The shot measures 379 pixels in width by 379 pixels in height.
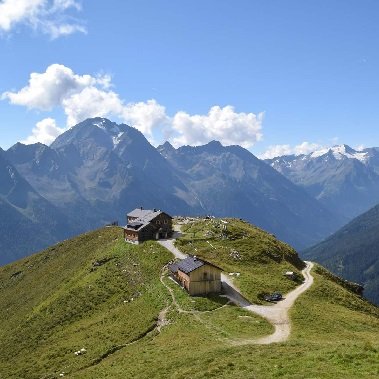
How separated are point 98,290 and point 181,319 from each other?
107ft

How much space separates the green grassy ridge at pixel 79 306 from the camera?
72.9 m

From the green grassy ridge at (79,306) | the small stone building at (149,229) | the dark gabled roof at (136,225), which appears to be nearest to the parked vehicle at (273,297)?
the green grassy ridge at (79,306)

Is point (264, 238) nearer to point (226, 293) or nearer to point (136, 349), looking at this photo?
point (226, 293)

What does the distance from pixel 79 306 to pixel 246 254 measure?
41035mm

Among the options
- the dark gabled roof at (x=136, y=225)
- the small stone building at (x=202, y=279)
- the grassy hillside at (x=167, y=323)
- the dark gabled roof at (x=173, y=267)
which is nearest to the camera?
the grassy hillside at (x=167, y=323)

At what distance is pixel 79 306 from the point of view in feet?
315

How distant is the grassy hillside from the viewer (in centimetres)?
4469

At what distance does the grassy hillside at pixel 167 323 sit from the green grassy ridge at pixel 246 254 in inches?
16.3

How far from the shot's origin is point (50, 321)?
308 ft

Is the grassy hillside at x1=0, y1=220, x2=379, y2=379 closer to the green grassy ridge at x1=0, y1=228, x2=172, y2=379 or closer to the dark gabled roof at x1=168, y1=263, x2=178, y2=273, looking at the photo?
the green grassy ridge at x1=0, y1=228, x2=172, y2=379

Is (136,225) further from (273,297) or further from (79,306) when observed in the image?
(273,297)

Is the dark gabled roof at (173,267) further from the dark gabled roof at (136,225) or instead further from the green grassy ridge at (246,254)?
the dark gabled roof at (136,225)

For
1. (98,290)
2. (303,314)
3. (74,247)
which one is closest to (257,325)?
(303,314)

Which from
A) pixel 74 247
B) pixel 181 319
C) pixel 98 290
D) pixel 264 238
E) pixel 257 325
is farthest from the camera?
pixel 74 247
